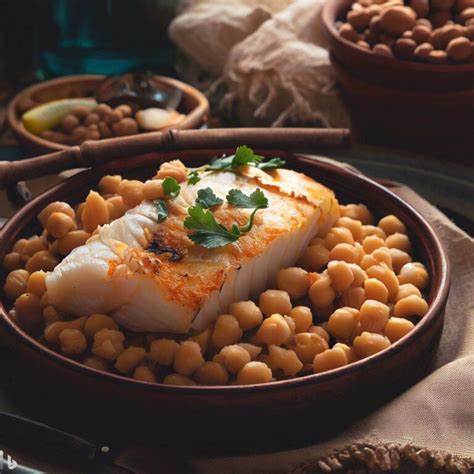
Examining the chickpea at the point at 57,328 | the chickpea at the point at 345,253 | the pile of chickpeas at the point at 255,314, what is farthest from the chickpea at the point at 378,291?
the chickpea at the point at 57,328

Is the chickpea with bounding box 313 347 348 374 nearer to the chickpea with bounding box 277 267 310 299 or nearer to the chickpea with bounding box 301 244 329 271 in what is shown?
the chickpea with bounding box 277 267 310 299

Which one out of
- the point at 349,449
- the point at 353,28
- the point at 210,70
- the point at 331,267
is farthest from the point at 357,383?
the point at 210,70

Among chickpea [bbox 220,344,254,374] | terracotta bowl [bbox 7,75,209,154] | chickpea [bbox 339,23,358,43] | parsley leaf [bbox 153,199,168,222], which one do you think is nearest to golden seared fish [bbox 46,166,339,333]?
parsley leaf [bbox 153,199,168,222]

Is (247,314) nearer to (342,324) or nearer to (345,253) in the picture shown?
(342,324)

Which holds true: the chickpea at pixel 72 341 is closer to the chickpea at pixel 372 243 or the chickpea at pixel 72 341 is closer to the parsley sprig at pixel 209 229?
the parsley sprig at pixel 209 229

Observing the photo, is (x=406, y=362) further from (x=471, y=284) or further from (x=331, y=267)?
(x=471, y=284)

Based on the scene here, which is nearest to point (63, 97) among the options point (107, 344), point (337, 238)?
point (337, 238)

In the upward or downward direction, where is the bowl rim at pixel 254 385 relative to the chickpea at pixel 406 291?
upward
